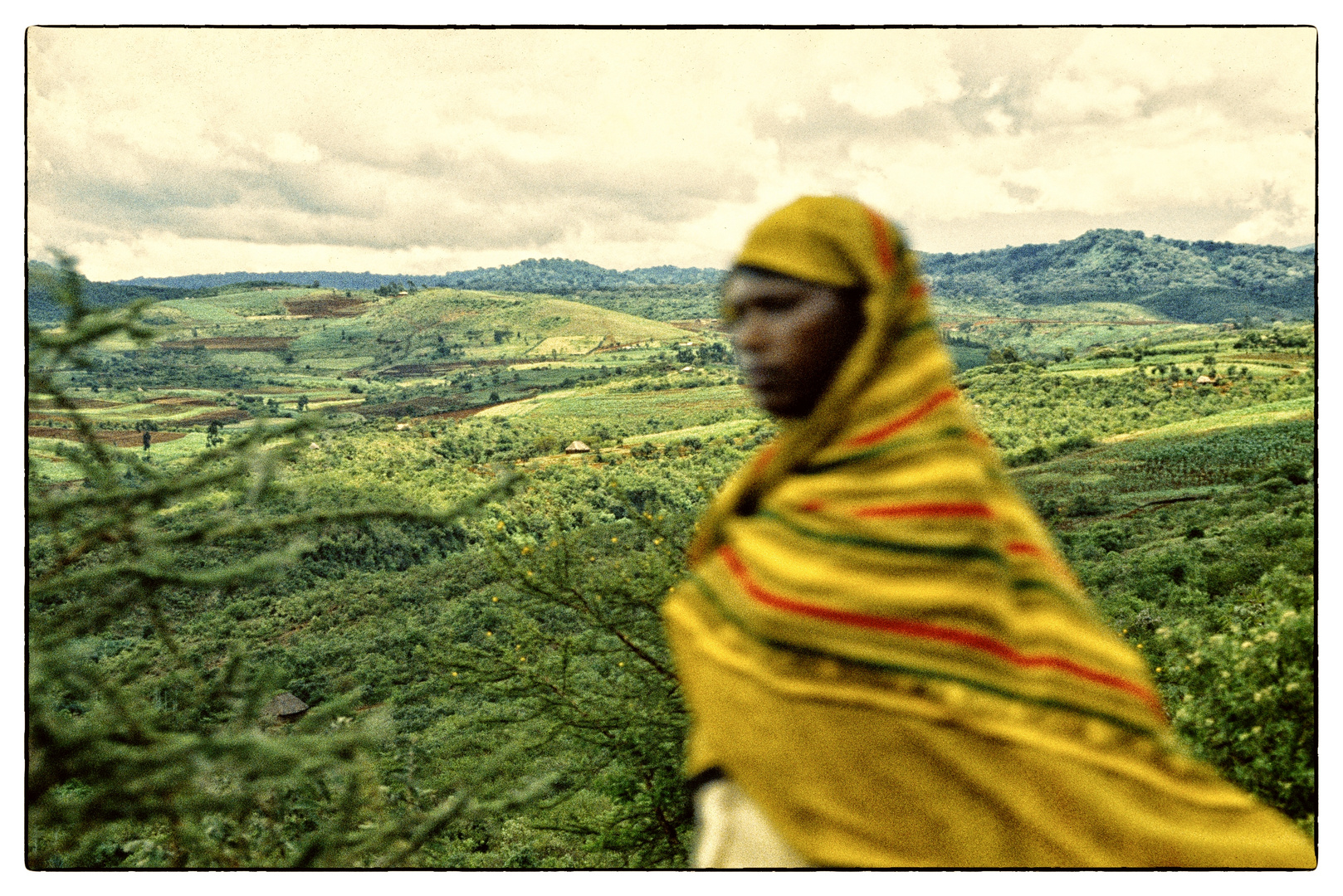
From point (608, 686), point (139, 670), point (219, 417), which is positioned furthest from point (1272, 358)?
point (219, 417)

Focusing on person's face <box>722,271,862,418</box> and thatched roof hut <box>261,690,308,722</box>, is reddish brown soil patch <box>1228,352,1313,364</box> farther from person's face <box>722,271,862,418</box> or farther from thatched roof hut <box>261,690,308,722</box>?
thatched roof hut <box>261,690,308,722</box>

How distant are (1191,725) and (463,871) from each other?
108 inches

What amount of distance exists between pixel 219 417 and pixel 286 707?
254 centimetres

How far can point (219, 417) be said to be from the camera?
21.1ft

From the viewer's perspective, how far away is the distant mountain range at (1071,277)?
465cm

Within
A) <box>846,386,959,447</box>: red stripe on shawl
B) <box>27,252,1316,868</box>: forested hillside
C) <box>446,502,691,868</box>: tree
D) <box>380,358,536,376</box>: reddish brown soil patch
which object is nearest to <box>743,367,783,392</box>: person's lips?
<box>846,386,959,447</box>: red stripe on shawl

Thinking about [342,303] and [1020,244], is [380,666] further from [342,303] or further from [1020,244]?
[1020,244]

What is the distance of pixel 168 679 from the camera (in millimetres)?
2002

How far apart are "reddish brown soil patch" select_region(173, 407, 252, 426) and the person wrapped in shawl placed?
6127mm

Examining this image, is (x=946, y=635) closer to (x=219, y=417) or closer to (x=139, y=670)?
(x=139, y=670)

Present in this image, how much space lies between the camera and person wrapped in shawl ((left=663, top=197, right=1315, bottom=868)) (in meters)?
0.89

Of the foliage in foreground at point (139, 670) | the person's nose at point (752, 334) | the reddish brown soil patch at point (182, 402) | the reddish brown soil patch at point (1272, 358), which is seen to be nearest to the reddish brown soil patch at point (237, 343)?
the reddish brown soil patch at point (182, 402)

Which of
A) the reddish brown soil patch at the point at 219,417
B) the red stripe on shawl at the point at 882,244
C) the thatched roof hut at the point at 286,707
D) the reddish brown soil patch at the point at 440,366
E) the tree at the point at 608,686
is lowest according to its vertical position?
the thatched roof hut at the point at 286,707

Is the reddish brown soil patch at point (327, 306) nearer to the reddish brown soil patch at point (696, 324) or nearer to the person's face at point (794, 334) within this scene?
the reddish brown soil patch at point (696, 324)
